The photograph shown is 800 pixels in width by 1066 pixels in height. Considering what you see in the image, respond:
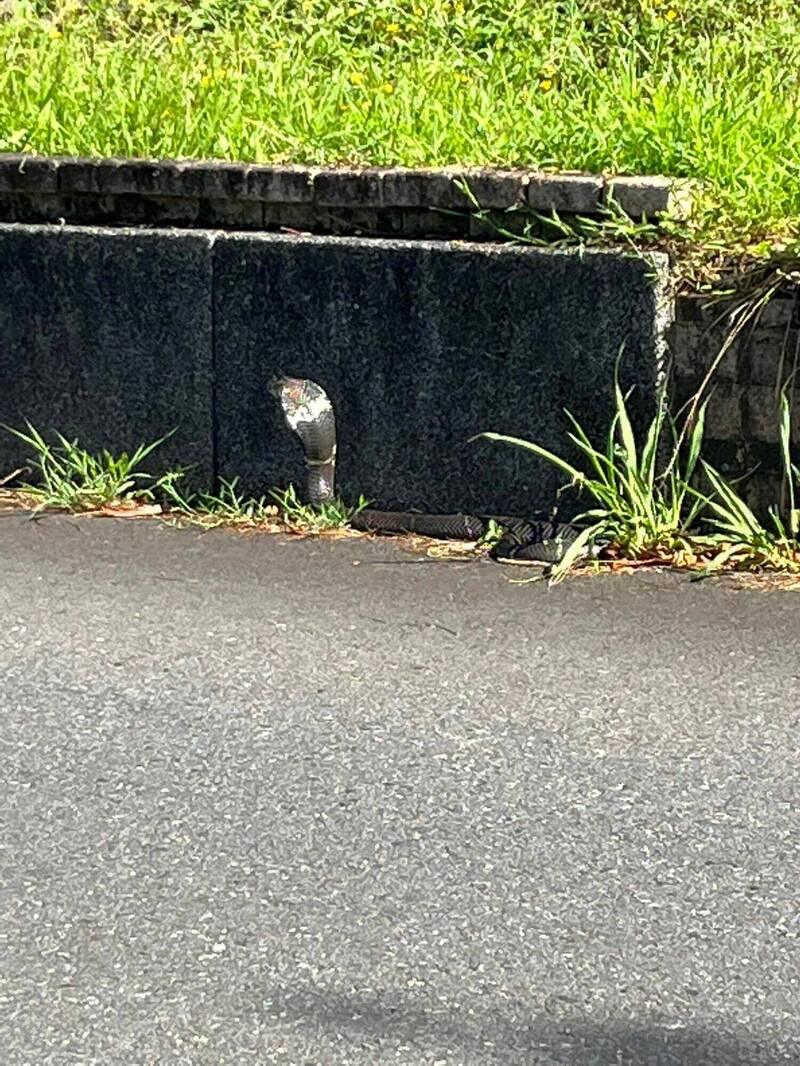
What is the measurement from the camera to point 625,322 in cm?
592

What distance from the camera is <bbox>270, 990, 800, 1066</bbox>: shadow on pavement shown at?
3.15m

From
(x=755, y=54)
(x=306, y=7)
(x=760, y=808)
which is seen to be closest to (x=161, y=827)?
(x=760, y=808)

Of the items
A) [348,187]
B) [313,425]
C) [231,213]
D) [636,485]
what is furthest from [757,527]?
[231,213]

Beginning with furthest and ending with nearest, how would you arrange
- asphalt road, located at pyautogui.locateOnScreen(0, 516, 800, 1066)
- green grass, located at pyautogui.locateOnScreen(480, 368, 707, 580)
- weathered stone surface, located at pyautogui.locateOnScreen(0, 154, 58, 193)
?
1. weathered stone surface, located at pyautogui.locateOnScreen(0, 154, 58, 193)
2. green grass, located at pyautogui.locateOnScreen(480, 368, 707, 580)
3. asphalt road, located at pyautogui.locateOnScreen(0, 516, 800, 1066)

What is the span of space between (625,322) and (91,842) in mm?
2737

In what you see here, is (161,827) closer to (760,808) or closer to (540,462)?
(760,808)

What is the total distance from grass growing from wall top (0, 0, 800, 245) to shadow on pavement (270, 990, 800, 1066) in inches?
134

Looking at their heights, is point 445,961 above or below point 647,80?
below

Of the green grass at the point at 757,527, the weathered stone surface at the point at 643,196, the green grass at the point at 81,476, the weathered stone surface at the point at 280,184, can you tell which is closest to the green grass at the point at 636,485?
the green grass at the point at 757,527

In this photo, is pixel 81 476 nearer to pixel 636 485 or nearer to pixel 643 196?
pixel 636 485

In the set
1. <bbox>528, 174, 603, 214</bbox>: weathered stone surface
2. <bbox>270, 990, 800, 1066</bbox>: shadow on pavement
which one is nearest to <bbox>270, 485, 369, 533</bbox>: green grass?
<bbox>528, 174, 603, 214</bbox>: weathered stone surface

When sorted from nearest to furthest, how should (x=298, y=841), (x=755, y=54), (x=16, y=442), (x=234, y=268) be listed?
1. (x=298, y=841)
2. (x=234, y=268)
3. (x=16, y=442)
4. (x=755, y=54)

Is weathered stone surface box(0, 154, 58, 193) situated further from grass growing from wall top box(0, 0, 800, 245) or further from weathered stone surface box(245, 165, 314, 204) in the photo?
weathered stone surface box(245, 165, 314, 204)

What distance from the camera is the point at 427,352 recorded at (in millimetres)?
6188
